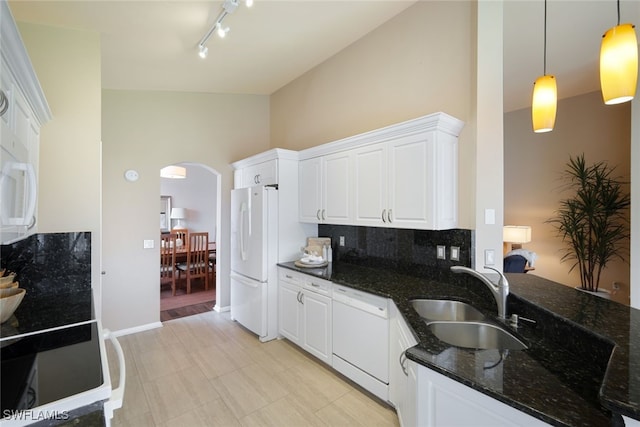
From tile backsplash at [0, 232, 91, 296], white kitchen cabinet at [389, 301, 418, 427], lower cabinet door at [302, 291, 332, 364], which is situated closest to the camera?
white kitchen cabinet at [389, 301, 418, 427]

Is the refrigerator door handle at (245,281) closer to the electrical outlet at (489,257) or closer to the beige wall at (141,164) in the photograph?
the beige wall at (141,164)

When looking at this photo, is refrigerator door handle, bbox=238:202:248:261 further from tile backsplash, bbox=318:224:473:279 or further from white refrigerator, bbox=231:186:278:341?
tile backsplash, bbox=318:224:473:279

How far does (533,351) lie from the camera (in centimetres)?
129

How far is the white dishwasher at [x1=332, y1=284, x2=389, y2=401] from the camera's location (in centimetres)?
219

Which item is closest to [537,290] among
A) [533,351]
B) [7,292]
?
[533,351]

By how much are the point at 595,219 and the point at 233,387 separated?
15.7ft

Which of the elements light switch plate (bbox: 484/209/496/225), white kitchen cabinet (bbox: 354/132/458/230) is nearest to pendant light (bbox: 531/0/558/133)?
white kitchen cabinet (bbox: 354/132/458/230)

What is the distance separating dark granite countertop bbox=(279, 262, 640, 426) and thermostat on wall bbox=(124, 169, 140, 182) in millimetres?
3511

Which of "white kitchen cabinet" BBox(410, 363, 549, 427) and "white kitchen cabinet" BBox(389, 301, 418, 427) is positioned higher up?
"white kitchen cabinet" BBox(410, 363, 549, 427)

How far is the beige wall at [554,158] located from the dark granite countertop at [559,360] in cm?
333

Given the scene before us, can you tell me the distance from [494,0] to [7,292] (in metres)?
3.74

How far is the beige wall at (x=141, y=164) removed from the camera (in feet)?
11.4

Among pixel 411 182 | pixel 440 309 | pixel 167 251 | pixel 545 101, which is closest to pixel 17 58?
pixel 411 182

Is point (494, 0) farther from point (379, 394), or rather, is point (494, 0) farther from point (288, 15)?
point (379, 394)
